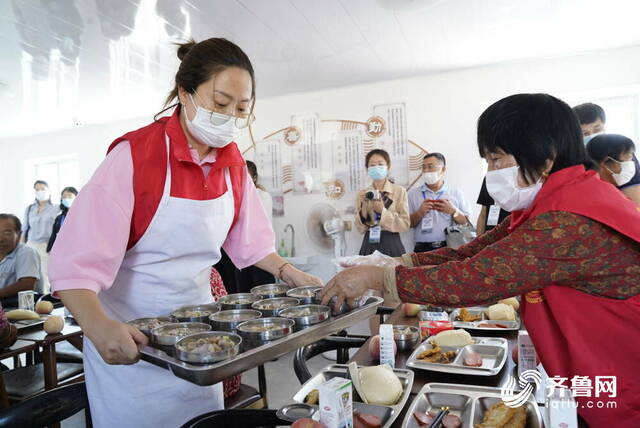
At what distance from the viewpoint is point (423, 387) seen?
125cm

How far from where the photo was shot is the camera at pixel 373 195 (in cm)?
439

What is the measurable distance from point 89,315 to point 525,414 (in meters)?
1.05

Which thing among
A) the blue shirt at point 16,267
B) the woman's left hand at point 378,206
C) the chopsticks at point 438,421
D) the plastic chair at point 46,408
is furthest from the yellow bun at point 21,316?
the woman's left hand at point 378,206

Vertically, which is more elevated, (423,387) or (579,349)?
(579,349)

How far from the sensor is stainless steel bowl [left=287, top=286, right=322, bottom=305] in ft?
4.94

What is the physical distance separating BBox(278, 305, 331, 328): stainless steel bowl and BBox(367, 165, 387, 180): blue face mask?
321 centimetres

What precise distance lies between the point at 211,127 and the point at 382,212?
312 cm

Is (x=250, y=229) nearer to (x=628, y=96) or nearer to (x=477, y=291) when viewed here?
(x=477, y=291)

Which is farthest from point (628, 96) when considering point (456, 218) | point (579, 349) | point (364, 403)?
point (364, 403)

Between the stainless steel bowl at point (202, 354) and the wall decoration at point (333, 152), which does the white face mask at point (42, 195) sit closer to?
the wall decoration at point (333, 152)

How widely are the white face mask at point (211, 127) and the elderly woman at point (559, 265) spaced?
0.67 meters

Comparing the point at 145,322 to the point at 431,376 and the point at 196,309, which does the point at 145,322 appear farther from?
the point at 431,376

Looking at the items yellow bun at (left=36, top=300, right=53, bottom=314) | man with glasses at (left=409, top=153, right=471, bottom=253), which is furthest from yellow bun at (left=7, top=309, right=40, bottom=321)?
man with glasses at (left=409, top=153, right=471, bottom=253)

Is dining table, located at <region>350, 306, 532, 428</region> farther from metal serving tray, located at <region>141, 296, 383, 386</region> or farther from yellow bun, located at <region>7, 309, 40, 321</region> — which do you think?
yellow bun, located at <region>7, 309, 40, 321</region>
